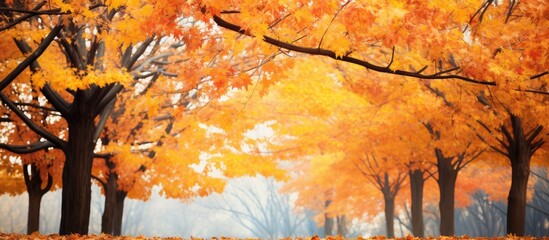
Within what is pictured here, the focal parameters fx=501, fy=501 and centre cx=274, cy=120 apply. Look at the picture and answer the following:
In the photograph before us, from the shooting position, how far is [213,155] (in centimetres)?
1574

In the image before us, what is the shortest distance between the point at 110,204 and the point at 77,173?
5.23m

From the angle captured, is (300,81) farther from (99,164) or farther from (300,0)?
(300,0)

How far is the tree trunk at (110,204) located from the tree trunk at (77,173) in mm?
4742

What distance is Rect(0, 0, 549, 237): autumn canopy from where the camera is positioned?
6285 millimetres

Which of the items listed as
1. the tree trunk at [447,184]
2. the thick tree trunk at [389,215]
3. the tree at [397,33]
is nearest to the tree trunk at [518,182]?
the tree trunk at [447,184]

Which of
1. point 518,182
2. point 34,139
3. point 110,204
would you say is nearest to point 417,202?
point 518,182

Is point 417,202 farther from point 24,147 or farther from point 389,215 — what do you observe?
point 24,147

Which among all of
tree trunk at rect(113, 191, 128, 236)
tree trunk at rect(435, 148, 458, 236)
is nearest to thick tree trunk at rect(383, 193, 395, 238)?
tree trunk at rect(435, 148, 458, 236)

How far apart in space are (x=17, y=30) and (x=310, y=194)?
84.4 ft

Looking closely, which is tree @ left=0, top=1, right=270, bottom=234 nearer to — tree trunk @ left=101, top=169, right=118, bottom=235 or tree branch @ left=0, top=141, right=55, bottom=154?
tree branch @ left=0, top=141, right=55, bottom=154

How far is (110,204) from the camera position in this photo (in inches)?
626

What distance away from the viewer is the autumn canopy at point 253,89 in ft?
20.6

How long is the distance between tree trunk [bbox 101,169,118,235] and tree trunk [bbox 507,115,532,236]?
453 inches

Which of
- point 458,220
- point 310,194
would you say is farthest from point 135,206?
point 458,220
